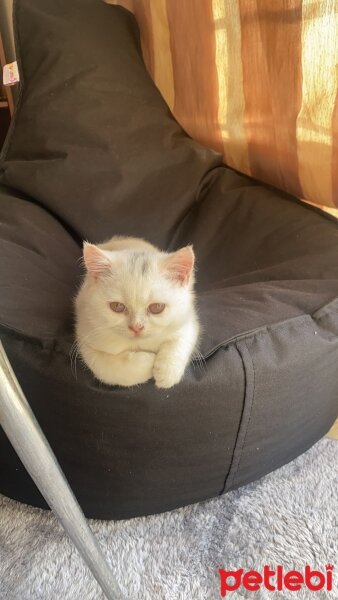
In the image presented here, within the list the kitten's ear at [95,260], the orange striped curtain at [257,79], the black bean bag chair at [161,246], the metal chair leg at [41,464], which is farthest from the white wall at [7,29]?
the metal chair leg at [41,464]

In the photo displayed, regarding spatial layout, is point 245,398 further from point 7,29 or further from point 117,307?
point 7,29

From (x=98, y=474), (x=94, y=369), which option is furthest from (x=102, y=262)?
(x=98, y=474)

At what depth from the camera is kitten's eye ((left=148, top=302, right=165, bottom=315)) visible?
0.97 meters

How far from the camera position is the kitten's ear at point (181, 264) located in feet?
3.10

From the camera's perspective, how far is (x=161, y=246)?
1.65 m

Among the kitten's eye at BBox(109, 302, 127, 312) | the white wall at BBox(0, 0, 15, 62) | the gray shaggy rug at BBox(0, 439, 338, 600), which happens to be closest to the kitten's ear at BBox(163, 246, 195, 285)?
the kitten's eye at BBox(109, 302, 127, 312)

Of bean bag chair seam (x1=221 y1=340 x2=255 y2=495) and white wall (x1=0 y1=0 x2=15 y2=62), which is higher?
white wall (x1=0 y1=0 x2=15 y2=62)

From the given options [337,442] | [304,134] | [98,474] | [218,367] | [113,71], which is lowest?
[337,442]

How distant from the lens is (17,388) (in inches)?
29.7

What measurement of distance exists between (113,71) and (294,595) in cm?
155

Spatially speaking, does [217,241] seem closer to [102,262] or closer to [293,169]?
[293,169]

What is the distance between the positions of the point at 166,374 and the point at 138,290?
0.16 meters

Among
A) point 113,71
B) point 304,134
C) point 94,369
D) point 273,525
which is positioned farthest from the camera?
point 113,71

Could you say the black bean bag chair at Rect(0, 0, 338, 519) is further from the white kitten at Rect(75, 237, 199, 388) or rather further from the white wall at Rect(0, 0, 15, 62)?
the white wall at Rect(0, 0, 15, 62)
